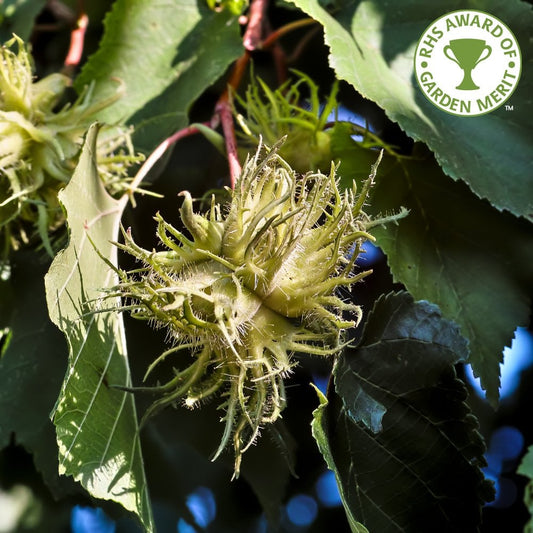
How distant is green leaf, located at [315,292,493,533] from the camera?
3.16 feet

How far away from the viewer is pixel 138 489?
3.19 feet

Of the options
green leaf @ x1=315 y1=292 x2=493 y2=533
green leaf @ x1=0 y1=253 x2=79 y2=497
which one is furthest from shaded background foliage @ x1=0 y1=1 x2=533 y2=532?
green leaf @ x1=315 y1=292 x2=493 y2=533

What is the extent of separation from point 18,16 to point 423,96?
72 centimetres

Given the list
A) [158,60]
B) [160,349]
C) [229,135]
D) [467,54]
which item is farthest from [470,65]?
[160,349]

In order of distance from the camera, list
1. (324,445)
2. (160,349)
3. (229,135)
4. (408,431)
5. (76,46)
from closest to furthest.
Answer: (324,445)
(408,431)
(229,135)
(160,349)
(76,46)

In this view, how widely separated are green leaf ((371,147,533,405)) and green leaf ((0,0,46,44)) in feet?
2.18

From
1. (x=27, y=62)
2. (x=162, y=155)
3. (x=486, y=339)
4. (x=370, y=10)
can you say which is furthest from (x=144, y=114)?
(x=486, y=339)

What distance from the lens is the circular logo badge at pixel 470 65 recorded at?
1.16m

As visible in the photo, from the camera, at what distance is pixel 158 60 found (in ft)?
4.21

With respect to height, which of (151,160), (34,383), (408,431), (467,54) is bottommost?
(34,383)

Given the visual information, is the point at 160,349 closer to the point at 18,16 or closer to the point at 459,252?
the point at 459,252

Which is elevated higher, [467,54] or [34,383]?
[467,54]

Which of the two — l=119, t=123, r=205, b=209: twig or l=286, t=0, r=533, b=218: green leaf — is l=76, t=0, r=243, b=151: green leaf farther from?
l=286, t=0, r=533, b=218: green leaf

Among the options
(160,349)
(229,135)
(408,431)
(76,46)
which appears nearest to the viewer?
(408,431)
